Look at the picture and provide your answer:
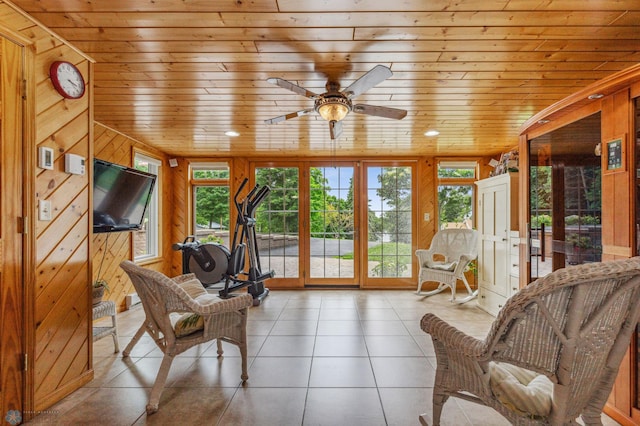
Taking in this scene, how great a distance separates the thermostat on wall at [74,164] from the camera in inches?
80.1

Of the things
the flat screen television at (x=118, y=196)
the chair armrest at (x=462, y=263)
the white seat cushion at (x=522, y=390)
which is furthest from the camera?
the chair armrest at (x=462, y=263)

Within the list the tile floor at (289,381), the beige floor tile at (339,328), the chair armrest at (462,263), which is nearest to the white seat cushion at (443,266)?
the chair armrest at (462,263)

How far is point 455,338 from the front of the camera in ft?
4.73

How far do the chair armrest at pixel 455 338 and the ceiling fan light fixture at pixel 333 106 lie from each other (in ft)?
5.06

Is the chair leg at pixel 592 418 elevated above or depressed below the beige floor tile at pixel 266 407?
above

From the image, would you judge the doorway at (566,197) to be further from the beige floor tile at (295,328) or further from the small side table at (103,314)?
the small side table at (103,314)

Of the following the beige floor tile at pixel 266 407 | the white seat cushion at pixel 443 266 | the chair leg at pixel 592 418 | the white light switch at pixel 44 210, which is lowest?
the beige floor tile at pixel 266 407

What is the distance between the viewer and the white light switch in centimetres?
186

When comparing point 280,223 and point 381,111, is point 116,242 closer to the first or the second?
point 280,223

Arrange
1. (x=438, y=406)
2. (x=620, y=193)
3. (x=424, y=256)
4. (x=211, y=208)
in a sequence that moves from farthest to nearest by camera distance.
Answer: (x=211, y=208), (x=424, y=256), (x=620, y=193), (x=438, y=406)

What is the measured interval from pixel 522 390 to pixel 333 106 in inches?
77.7

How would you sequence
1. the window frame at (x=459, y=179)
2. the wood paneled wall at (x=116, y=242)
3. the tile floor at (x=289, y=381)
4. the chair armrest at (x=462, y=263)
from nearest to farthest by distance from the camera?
the tile floor at (x=289, y=381)
the wood paneled wall at (x=116, y=242)
the chair armrest at (x=462, y=263)
the window frame at (x=459, y=179)

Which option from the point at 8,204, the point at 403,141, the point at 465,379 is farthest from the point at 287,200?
the point at 465,379

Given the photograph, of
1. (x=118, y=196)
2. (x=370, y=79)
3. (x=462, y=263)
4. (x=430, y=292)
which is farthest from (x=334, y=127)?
(x=430, y=292)
